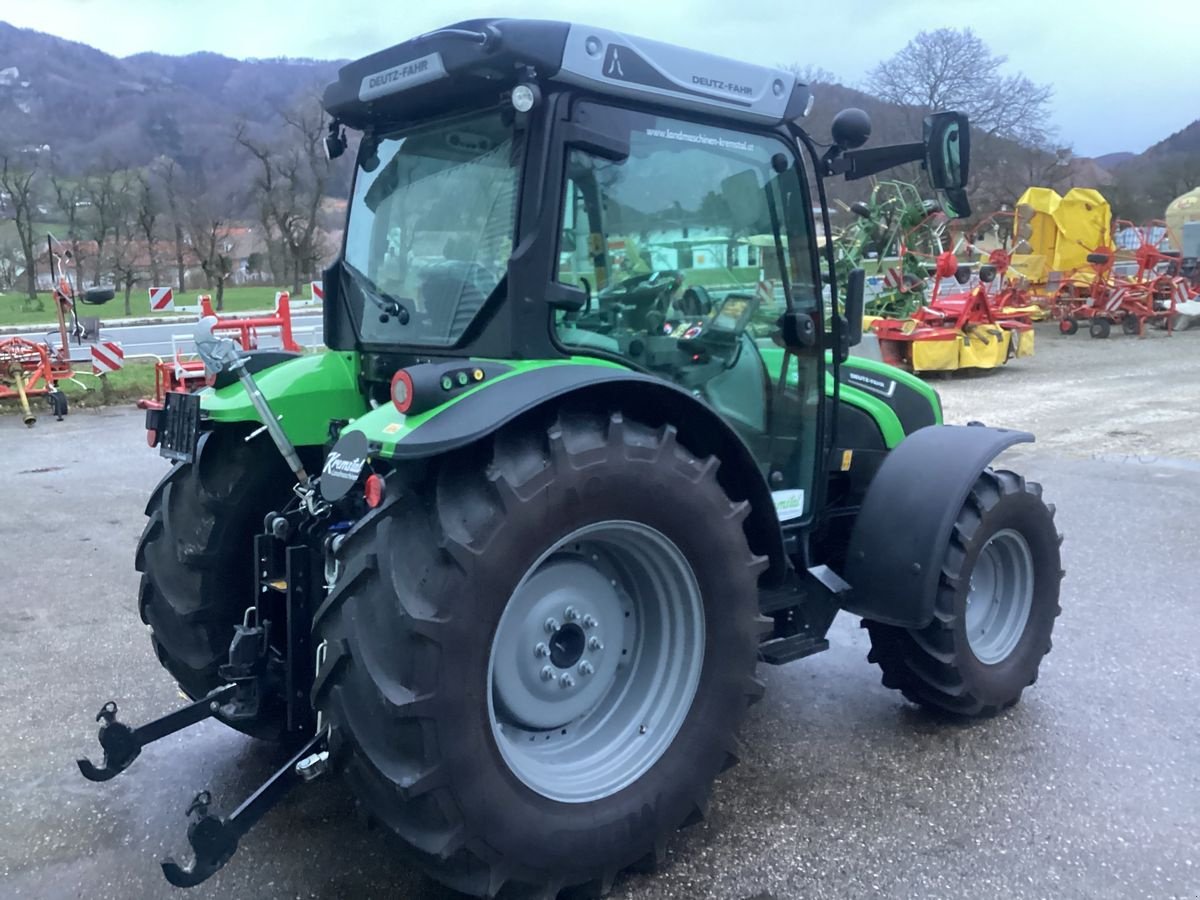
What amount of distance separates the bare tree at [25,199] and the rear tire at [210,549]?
31.4 meters

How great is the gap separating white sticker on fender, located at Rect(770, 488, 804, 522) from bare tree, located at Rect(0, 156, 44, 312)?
32330 mm

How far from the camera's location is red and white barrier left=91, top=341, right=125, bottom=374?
1320 cm

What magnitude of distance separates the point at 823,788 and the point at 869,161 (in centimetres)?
A: 213

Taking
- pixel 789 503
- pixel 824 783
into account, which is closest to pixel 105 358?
pixel 789 503

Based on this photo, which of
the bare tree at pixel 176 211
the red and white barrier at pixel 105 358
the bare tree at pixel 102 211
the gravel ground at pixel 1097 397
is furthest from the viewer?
the bare tree at pixel 176 211

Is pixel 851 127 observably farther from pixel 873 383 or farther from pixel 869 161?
pixel 873 383

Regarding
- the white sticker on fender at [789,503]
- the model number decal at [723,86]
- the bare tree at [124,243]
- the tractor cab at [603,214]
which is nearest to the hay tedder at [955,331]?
the white sticker on fender at [789,503]

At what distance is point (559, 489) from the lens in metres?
2.54

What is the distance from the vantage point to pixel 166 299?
14.0 metres

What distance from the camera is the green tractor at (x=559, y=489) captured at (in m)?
2.48

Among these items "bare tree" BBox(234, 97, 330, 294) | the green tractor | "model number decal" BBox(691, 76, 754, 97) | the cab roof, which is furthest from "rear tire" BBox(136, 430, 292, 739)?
"bare tree" BBox(234, 97, 330, 294)

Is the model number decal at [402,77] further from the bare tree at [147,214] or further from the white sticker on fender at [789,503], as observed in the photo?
the bare tree at [147,214]

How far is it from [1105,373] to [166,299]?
1327cm

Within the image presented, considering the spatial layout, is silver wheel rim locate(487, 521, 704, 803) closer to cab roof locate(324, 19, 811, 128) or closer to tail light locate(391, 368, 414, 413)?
tail light locate(391, 368, 414, 413)
